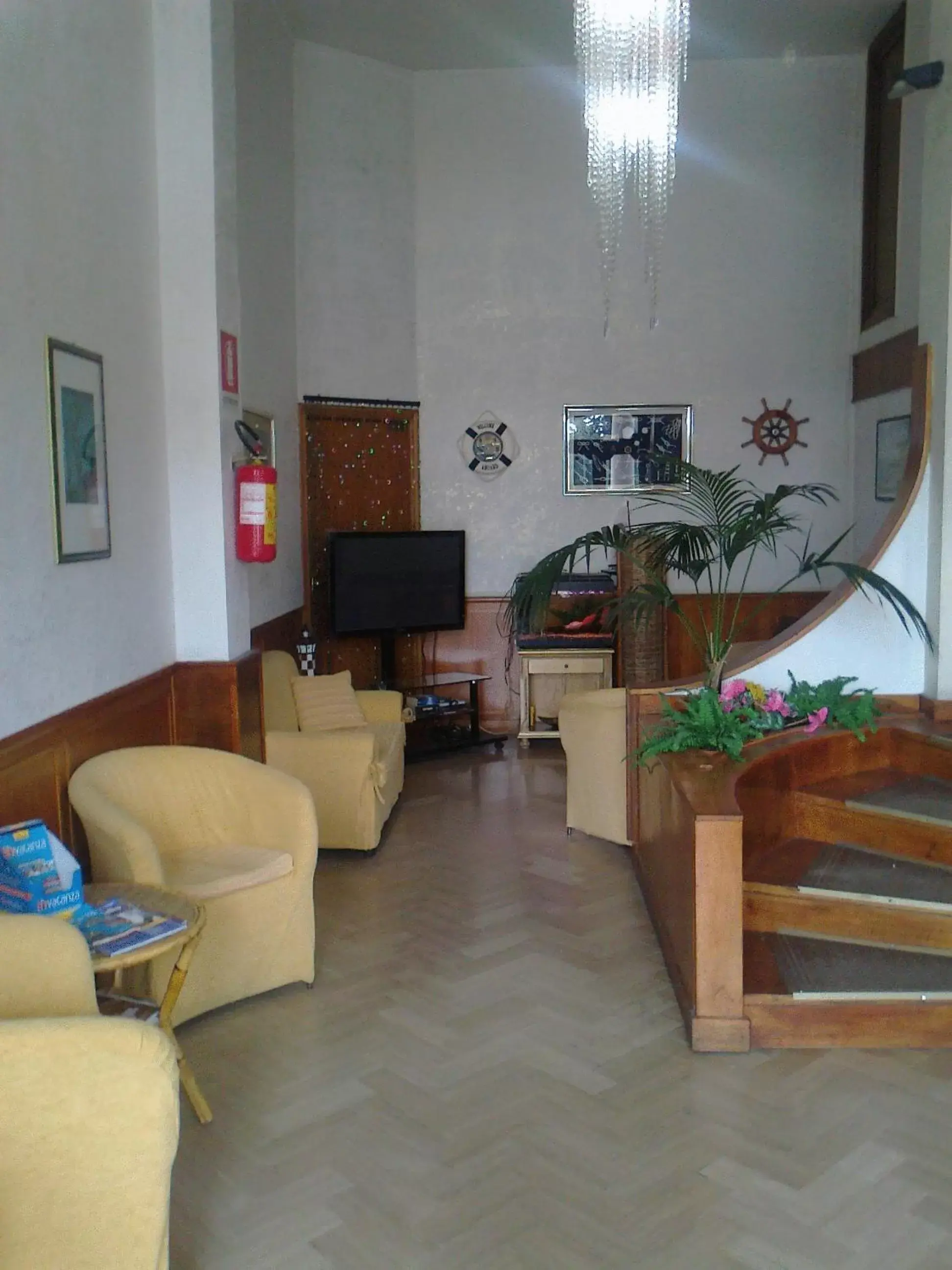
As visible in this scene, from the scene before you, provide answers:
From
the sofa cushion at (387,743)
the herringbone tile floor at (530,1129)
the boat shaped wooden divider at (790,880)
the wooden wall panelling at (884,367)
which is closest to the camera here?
the herringbone tile floor at (530,1129)

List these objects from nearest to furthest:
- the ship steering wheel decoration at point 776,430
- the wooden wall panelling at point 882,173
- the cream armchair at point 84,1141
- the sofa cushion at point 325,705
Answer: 1. the cream armchair at point 84,1141
2. the sofa cushion at point 325,705
3. the wooden wall panelling at point 882,173
4. the ship steering wheel decoration at point 776,430

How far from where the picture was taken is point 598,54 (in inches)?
172

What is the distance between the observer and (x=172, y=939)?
273 cm

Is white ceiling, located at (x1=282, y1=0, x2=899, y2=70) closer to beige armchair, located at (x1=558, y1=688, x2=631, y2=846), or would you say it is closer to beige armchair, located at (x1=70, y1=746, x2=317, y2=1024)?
beige armchair, located at (x1=558, y1=688, x2=631, y2=846)

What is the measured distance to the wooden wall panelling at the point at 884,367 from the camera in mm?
6836

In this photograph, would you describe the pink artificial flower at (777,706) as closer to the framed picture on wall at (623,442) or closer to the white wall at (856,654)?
the white wall at (856,654)

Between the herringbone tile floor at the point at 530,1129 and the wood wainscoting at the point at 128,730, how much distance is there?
877mm

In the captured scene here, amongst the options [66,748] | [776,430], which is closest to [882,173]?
[776,430]

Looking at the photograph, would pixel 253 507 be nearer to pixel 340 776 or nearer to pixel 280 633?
pixel 340 776

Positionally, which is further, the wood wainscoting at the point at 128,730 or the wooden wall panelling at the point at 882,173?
the wooden wall panelling at the point at 882,173

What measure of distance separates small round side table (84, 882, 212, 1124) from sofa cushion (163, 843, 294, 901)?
272 mm

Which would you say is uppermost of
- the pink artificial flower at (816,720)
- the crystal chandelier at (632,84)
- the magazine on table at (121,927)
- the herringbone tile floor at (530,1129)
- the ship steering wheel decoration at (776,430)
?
the crystal chandelier at (632,84)

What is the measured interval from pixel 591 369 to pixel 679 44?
367cm

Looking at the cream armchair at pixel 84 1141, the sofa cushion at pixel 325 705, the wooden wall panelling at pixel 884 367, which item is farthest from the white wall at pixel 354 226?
the cream armchair at pixel 84 1141
